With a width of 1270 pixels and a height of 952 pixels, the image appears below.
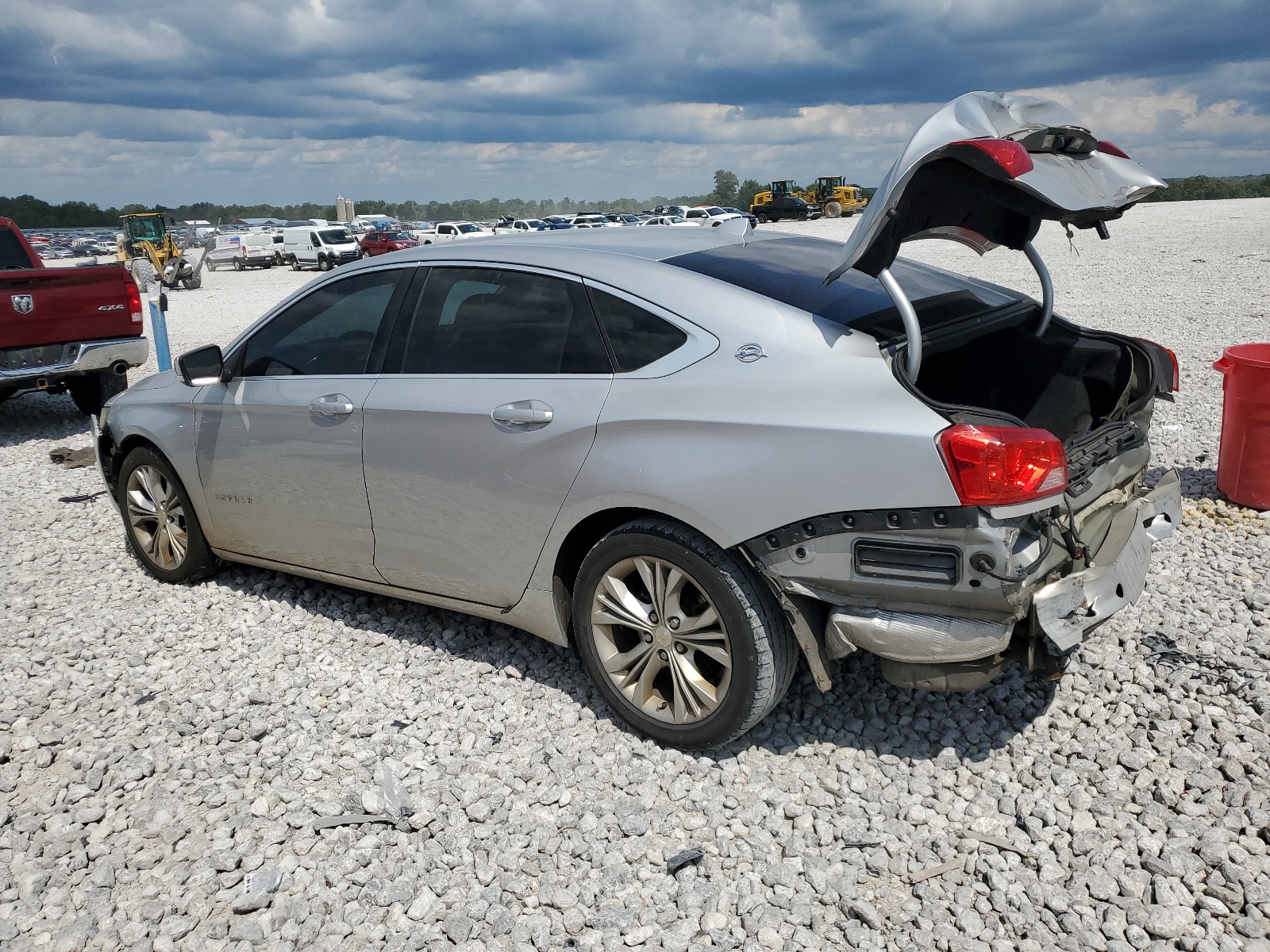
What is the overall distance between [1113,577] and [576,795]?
6.16ft

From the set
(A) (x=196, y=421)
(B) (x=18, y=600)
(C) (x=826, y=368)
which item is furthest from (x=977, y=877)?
(B) (x=18, y=600)

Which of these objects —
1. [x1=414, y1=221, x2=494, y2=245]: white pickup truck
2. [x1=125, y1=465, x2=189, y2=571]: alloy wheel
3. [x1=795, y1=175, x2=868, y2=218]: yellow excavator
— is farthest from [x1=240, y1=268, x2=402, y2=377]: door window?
[x1=795, y1=175, x2=868, y2=218]: yellow excavator

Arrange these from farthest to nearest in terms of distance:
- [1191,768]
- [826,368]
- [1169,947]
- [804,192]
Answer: [804,192], [1191,768], [826,368], [1169,947]

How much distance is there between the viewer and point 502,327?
3.66 meters

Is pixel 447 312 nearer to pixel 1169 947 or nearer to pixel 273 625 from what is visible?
pixel 273 625

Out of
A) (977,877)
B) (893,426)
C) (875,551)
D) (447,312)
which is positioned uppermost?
(447,312)

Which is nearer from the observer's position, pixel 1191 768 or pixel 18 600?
pixel 1191 768

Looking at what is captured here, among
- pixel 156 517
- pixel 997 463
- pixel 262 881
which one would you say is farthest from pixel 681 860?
pixel 156 517

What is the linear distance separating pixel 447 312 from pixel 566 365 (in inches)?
28.1

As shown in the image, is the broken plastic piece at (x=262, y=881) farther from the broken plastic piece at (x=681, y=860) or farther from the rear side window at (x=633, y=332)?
the rear side window at (x=633, y=332)

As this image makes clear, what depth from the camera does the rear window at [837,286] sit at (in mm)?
3162

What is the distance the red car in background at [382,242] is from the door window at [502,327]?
3533 cm

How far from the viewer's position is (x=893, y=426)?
2701 mm

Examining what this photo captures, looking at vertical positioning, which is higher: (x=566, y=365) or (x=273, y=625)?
(x=566, y=365)
